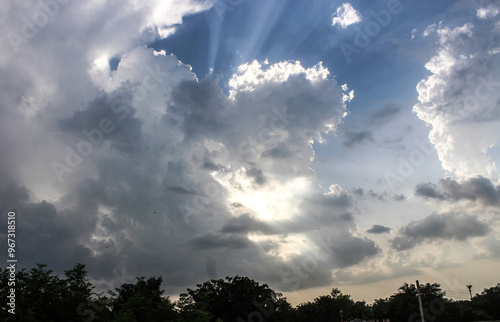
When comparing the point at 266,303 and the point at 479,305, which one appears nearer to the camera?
the point at 479,305

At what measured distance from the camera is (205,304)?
1720 inches

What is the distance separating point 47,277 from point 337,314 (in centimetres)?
10801

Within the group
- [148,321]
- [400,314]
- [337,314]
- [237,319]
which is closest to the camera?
[148,321]

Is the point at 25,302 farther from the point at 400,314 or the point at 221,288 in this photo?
the point at 400,314

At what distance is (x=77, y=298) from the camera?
3353 centimetres

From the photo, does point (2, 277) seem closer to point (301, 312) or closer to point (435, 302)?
point (435, 302)

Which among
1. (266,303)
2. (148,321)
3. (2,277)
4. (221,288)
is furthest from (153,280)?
(2,277)

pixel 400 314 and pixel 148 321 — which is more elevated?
pixel 148 321

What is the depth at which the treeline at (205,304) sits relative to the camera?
104 feet

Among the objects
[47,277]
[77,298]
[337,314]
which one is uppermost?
[47,277]

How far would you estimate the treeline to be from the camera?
31.7 m

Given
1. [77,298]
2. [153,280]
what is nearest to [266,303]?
[153,280]

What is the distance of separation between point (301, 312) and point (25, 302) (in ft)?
373

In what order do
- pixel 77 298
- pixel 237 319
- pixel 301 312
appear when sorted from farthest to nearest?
Result: pixel 301 312
pixel 237 319
pixel 77 298
